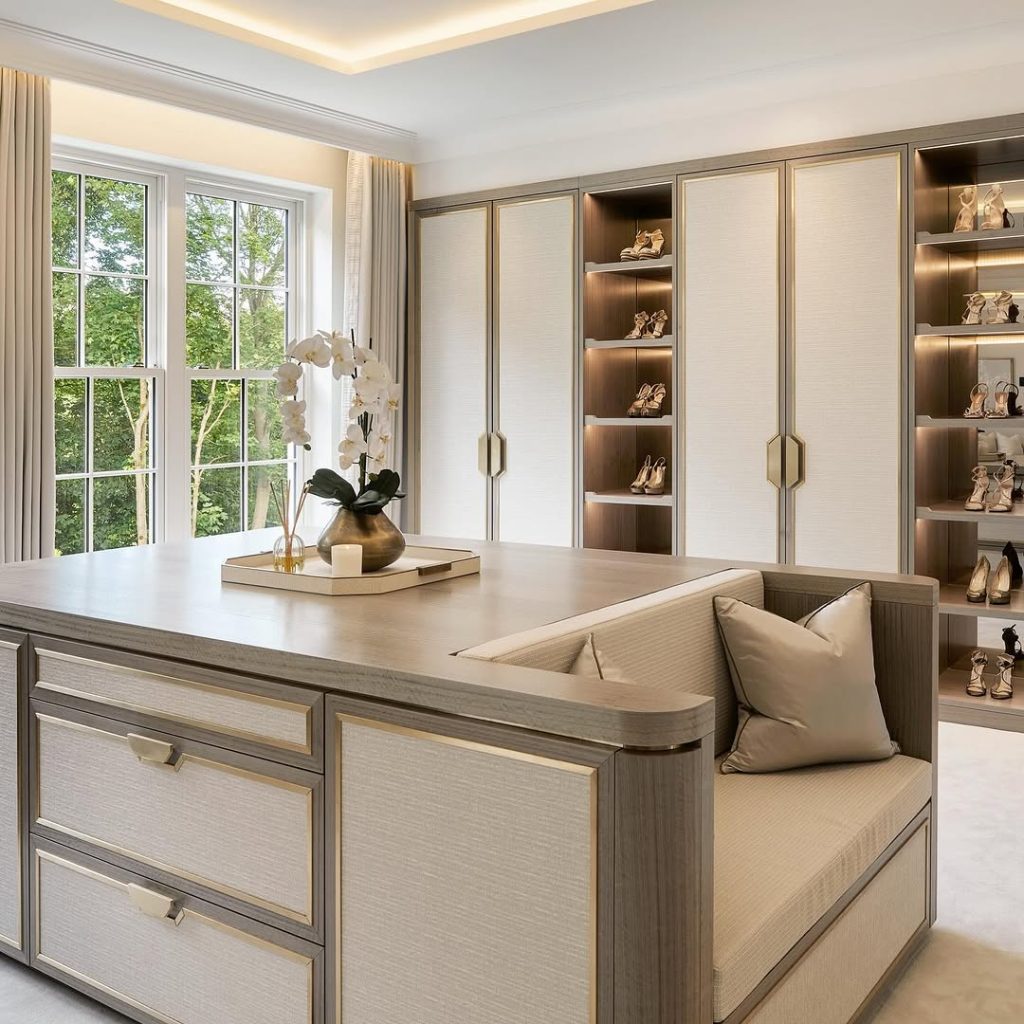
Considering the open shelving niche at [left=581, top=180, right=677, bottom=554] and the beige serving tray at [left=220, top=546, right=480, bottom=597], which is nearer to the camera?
the beige serving tray at [left=220, top=546, right=480, bottom=597]

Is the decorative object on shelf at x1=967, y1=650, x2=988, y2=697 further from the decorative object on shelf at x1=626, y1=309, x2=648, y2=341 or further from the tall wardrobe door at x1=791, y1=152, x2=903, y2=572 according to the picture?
the decorative object on shelf at x1=626, y1=309, x2=648, y2=341

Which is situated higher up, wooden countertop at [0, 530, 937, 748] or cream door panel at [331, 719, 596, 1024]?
wooden countertop at [0, 530, 937, 748]

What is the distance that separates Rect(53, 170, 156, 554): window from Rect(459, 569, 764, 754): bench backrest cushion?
307 centimetres

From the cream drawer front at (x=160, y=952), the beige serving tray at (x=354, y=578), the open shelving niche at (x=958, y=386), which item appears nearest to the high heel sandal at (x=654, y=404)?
the open shelving niche at (x=958, y=386)

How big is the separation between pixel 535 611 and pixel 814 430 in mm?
2667

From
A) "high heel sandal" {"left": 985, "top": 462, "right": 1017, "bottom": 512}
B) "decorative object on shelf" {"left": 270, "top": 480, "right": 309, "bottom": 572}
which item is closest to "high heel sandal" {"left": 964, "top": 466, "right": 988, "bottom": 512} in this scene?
"high heel sandal" {"left": 985, "top": 462, "right": 1017, "bottom": 512}

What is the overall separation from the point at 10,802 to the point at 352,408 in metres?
1.06

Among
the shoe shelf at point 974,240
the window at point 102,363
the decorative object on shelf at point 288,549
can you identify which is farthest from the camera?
the window at point 102,363

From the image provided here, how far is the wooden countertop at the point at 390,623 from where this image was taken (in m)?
1.40

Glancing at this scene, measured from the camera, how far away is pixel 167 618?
1941 millimetres

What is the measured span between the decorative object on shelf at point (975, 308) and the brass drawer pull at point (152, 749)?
3.57 metres

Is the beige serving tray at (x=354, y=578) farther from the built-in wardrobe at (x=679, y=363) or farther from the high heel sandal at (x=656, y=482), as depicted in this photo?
the high heel sandal at (x=656, y=482)

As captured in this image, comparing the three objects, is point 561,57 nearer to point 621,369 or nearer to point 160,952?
point 621,369

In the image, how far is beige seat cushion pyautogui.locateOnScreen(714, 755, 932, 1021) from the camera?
60.2 inches
